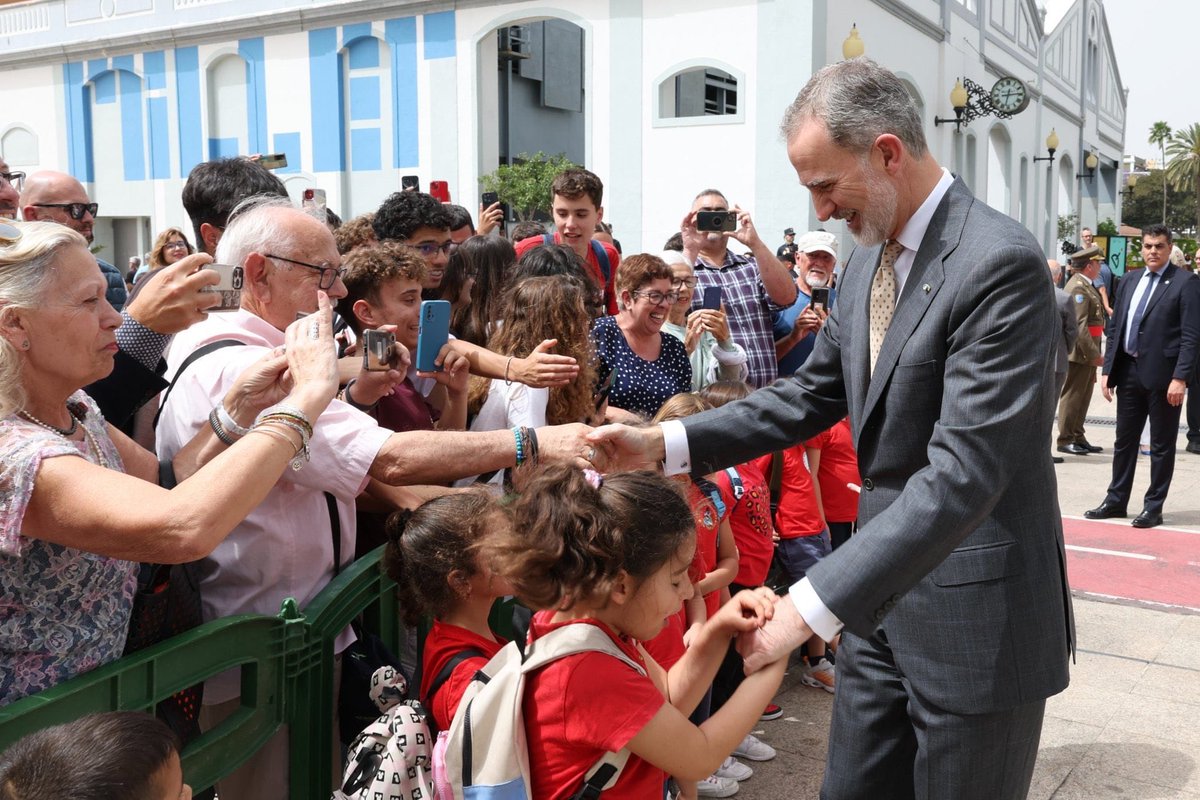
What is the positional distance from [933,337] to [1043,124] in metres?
30.1

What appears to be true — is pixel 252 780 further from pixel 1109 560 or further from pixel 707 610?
pixel 1109 560

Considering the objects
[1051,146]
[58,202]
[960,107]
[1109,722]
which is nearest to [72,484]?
[58,202]

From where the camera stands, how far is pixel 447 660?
2432 millimetres

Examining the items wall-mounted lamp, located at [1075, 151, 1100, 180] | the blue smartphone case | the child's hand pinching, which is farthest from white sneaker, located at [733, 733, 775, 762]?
wall-mounted lamp, located at [1075, 151, 1100, 180]

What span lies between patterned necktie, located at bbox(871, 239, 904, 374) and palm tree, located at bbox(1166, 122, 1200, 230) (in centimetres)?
7027

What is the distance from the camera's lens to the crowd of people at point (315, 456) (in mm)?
1967

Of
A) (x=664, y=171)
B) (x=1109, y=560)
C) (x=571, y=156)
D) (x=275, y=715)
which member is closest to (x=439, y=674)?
(x=275, y=715)

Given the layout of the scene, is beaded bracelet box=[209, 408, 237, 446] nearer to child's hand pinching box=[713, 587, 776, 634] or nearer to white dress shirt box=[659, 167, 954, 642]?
white dress shirt box=[659, 167, 954, 642]

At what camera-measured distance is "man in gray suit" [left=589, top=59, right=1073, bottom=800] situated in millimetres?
2086

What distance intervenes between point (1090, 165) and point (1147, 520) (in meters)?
28.4

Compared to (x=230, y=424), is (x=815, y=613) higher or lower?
lower

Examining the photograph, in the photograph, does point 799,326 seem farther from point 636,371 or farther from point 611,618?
point 611,618

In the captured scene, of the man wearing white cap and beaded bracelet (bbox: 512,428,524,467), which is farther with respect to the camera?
the man wearing white cap

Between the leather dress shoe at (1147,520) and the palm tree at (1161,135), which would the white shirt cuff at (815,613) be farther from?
the palm tree at (1161,135)
